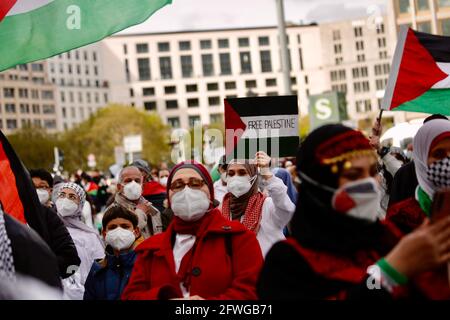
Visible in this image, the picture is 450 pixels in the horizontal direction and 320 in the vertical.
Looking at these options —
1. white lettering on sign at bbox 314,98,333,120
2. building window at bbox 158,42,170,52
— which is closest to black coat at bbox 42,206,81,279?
white lettering on sign at bbox 314,98,333,120

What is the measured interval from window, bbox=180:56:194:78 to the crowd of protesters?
152409mm

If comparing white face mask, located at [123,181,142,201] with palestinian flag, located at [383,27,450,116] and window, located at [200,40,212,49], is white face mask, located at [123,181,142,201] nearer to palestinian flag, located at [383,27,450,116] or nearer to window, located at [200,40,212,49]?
palestinian flag, located at [383,27,450,116]

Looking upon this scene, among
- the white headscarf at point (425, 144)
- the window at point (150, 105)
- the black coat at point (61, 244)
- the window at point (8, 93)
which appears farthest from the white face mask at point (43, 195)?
the window at point (150, 105)

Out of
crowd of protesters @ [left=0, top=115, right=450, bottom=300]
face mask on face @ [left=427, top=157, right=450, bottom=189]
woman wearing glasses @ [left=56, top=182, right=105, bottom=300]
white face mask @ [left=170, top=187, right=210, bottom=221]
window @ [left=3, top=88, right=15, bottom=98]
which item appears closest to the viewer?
crowd of protesters @ [left=0, top=115, right=450, bottom=300]

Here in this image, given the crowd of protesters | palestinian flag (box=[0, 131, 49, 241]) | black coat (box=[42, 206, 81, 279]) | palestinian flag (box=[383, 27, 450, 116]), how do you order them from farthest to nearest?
1. palestinian flag (box=[383, 27, 450, 116])
2. black coat (box=[42, 206, 81, 279])
3. palestinian flag (box=[0, 131, 49, 241])
4. the crowd of protesters

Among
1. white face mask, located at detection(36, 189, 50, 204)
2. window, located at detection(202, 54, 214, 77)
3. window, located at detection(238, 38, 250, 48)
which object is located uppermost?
window, located at detection(238, 38, 250, 48)

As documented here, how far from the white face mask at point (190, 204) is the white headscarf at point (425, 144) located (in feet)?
3.43

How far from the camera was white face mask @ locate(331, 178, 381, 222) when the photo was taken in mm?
2857

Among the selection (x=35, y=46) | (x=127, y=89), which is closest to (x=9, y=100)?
(x=127, y=89)

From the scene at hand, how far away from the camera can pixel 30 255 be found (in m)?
2.98

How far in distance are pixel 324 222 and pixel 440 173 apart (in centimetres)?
95

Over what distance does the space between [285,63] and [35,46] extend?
34.0 feet
